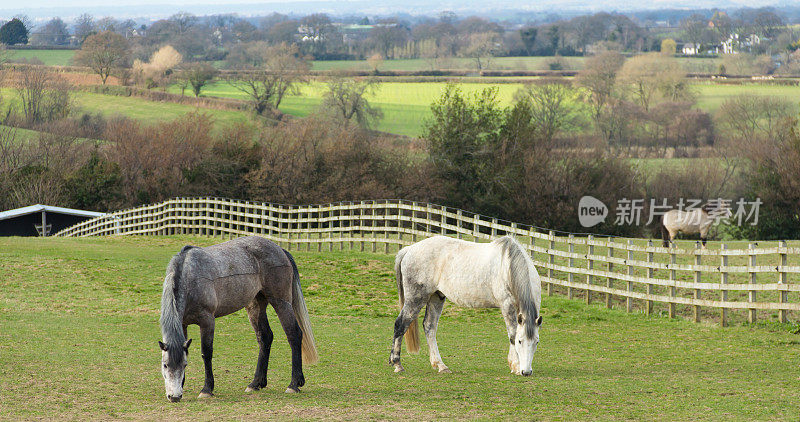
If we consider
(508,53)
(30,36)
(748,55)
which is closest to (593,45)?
(508,53)

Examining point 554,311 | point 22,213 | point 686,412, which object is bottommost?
point 22,213

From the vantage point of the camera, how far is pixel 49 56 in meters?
115

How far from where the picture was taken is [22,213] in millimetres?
33344

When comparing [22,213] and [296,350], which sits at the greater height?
[296,350]

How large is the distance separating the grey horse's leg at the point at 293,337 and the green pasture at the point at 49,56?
106 meters

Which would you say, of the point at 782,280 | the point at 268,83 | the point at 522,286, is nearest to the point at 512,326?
the point at 522,286

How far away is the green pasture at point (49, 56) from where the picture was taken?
108 metres

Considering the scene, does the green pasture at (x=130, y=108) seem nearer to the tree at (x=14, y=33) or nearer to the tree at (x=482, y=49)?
the tree at (x=14, y=33)

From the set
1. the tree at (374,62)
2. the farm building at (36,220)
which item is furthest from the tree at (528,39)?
the farm building at (36,220)

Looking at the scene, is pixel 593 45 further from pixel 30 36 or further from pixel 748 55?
pixel 30 36

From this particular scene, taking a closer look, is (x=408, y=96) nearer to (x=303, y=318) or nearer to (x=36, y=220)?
(x=36, y=220)

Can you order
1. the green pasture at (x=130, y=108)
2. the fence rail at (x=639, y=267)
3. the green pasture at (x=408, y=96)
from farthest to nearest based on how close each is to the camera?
the green pasture at (x=408, y=96)
the green pasture at (x=130, y=108)
the fence rail at (x=639, y=267)

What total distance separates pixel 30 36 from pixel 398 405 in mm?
136795

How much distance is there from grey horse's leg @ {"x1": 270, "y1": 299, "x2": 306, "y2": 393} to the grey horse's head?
1207mm
